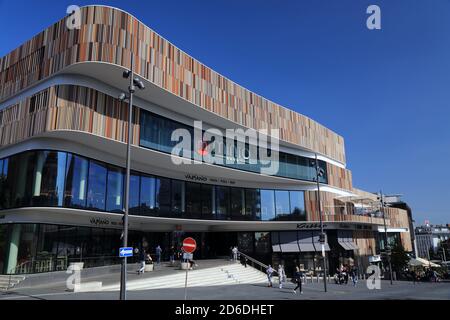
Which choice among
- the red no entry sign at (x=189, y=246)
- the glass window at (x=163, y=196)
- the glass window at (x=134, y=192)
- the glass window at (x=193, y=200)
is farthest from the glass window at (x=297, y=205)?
the red no entry sign at (x=189, y=246)

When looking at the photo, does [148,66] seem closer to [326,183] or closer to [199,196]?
[199,196]

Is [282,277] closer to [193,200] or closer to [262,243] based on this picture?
[193,200]

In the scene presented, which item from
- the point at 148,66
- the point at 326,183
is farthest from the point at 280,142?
the point at 148,66

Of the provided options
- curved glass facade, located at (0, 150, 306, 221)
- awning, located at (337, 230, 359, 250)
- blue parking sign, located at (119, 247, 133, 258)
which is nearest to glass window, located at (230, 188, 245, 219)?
curved glass facade, located at (0, 150, 306, 221)

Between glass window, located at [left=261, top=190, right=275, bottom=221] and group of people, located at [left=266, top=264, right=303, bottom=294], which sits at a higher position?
glass window, located at [left=261, top=190, right=275, bottom=221]

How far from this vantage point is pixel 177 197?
32.6 m

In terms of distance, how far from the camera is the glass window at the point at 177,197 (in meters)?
32.1

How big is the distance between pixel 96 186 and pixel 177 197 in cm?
863

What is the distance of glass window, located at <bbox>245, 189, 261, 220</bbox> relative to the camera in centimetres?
3834

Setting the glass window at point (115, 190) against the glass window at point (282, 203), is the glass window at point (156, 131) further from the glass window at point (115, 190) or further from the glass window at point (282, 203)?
the glass window at point (282, 203)

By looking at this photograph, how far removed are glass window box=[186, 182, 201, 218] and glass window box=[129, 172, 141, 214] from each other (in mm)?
5736

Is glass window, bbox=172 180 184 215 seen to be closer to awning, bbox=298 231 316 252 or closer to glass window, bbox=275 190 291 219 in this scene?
glass window, bbox=275 190 291 219
